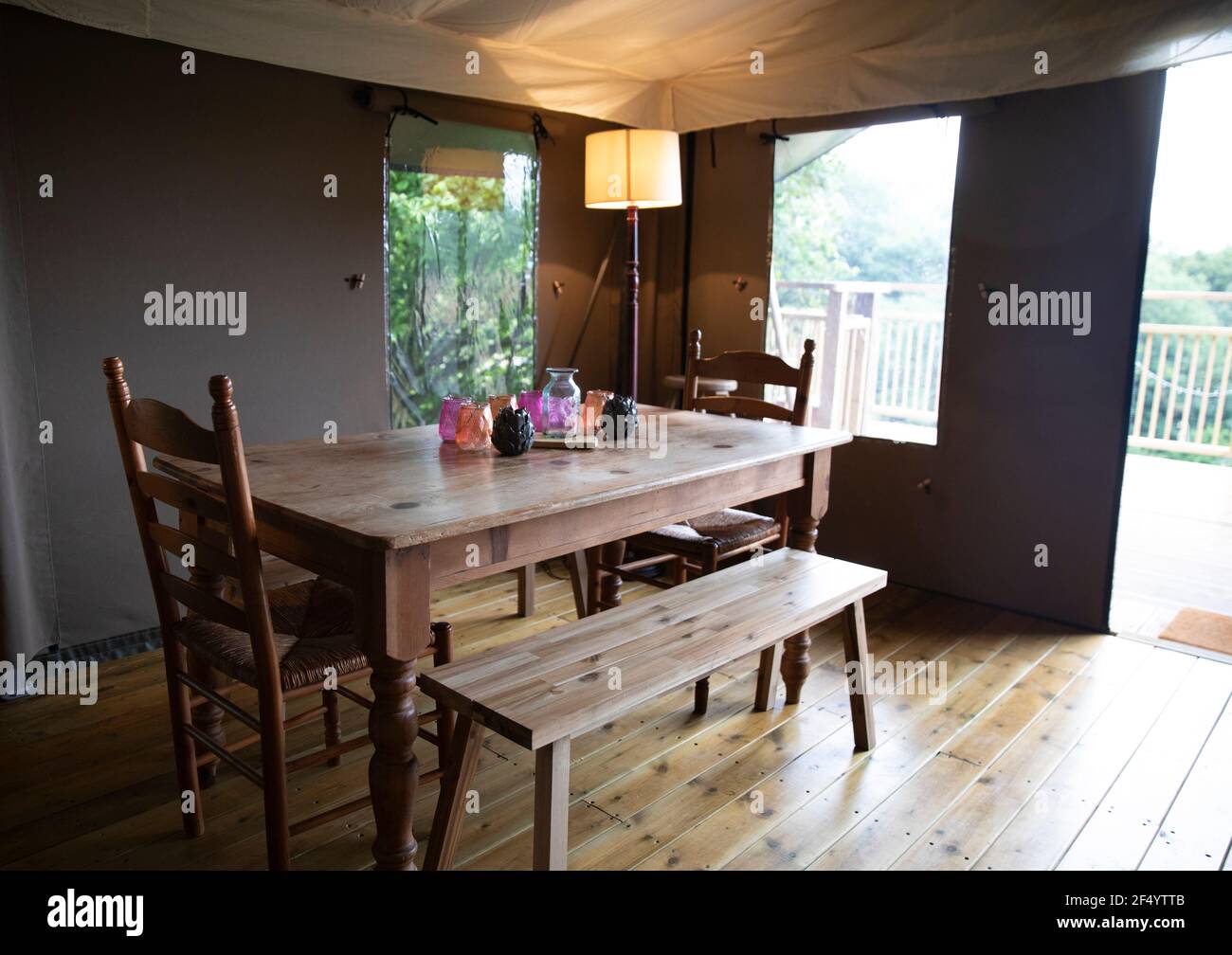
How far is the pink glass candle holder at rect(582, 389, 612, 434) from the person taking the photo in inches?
101

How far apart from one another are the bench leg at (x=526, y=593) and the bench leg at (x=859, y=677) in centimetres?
134

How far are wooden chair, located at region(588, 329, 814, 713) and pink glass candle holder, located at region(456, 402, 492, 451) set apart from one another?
68cm

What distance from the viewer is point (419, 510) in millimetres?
1743

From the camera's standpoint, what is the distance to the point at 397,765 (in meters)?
1.74

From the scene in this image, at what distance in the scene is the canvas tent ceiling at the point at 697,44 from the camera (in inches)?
111

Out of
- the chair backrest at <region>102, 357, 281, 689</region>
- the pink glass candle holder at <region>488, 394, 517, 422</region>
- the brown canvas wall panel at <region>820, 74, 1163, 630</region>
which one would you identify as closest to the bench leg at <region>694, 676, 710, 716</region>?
the pink glass candle holder at <region>488, 394, 517, 422</region>

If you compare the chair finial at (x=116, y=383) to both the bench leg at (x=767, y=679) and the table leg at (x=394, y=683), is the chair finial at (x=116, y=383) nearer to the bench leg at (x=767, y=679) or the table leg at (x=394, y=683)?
the table leg at (x=394, y=683)

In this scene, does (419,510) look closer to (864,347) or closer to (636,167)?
(636,167)

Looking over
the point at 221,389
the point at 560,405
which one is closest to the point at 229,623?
the point at 221,389

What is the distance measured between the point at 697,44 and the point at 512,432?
2327 mm

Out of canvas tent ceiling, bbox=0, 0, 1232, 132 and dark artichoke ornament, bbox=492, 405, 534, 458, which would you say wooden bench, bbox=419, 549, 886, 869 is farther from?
canvas tent ceiling, bbox=0, 0, 1232, 132
